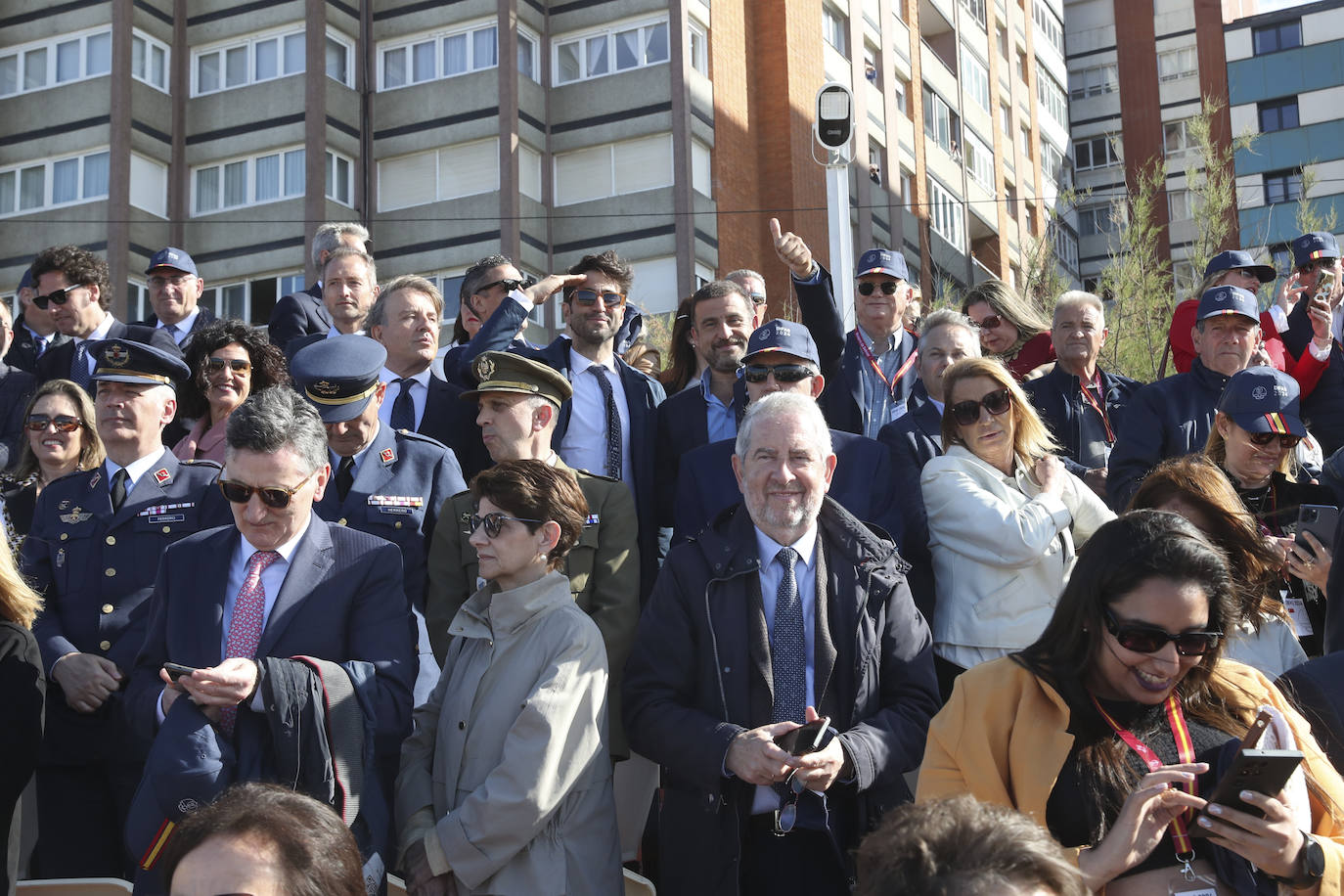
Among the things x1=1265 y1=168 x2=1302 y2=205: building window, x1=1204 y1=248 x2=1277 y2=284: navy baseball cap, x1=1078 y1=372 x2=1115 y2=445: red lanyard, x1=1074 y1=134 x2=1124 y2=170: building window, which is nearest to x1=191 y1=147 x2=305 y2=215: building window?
x1=1204 y1=248 x2=1277 y2=284: navy baseball cap

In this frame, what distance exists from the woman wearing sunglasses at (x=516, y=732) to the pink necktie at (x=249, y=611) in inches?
24.3

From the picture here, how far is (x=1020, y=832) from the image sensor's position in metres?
2.31

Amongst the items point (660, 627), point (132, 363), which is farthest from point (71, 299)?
point (660, 627)

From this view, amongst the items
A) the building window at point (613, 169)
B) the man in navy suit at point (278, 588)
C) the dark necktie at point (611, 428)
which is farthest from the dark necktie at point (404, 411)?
the building window at point (613, 169)

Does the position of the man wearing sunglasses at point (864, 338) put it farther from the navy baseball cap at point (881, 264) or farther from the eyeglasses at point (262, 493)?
the eyeglasses at point (262, 493)

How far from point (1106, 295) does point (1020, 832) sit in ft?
49.9

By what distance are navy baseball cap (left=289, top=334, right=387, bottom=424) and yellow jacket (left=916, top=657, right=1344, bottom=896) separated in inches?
117

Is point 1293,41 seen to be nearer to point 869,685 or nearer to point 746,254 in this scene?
point 746,254

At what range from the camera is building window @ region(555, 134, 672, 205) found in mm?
28859

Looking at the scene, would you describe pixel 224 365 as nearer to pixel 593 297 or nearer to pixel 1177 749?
pixel 593 297

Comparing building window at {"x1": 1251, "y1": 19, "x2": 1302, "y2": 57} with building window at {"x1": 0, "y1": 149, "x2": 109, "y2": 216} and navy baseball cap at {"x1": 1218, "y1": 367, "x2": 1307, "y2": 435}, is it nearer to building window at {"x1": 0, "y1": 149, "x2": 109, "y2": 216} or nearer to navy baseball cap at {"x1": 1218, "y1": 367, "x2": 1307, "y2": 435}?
building window at {"x1": 0, "y1": 149, "x2": 109, "y2": 216}

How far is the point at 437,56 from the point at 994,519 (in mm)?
26978

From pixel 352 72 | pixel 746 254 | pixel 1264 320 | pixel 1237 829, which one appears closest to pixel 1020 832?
→ pixel 1237 829

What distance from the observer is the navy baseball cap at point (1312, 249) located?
28.3ft
